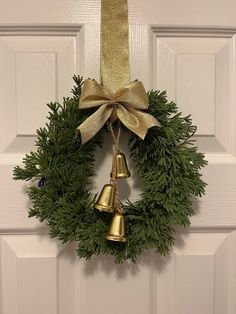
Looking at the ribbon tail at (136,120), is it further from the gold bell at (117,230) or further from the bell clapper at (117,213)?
the gold bell at (117,230)

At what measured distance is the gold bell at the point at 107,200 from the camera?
0.69 metres

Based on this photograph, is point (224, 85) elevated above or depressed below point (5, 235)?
above

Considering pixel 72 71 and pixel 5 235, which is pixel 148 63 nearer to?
pixel 72 71

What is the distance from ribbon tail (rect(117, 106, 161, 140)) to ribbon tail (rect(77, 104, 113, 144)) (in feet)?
0.10

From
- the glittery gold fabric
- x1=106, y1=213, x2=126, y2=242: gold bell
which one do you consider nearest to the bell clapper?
x1=106, y1=213, x2=126, y2=242: gold bell

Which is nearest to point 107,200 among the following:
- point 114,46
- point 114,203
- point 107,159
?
point 114,203

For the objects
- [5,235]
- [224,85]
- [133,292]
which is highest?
[224,85]

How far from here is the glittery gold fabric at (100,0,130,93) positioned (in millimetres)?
744

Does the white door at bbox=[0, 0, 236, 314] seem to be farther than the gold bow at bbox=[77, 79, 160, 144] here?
Yes

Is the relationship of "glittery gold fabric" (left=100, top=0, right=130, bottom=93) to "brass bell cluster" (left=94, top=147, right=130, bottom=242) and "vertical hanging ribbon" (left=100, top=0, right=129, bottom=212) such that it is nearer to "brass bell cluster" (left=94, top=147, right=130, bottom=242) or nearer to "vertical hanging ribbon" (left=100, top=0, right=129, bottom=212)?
"vertical hanging ribbon" (left=100, top=0, right=129, bottom=212)

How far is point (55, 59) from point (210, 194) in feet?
1.37

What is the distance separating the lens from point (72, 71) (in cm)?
80

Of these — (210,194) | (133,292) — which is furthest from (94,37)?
(133,292)

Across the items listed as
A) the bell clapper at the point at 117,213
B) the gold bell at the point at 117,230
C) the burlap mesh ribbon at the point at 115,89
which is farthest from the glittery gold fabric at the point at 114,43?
the gold bell at the point at 117,230
